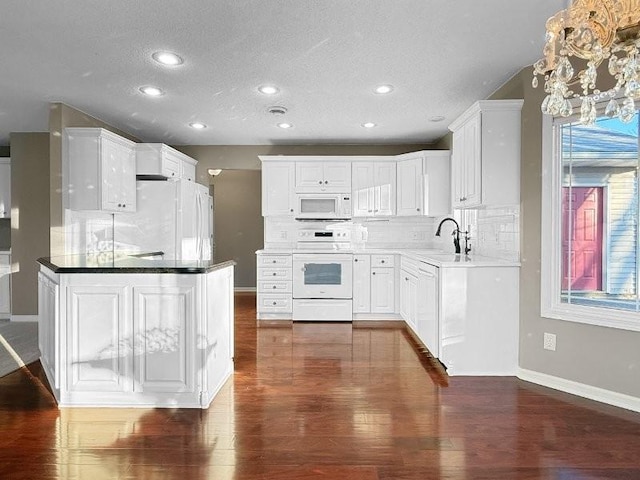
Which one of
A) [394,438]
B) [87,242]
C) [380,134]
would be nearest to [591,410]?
[394,438]

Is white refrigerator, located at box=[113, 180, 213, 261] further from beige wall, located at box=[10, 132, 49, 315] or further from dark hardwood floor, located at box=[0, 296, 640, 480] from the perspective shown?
dark hardwood floor, located at box=[0, 296, 640, 480]

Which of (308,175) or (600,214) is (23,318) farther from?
(600,214)

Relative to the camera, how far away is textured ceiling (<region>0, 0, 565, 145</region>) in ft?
8.21

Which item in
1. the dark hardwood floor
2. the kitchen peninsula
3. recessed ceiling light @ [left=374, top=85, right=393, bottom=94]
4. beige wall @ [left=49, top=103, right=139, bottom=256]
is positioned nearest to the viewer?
the dark hardwood floor

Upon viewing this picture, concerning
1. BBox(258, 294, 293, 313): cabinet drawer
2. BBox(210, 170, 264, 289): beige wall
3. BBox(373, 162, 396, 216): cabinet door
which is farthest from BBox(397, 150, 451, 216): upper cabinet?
BBox(210, 170, 264, 289): beige wall

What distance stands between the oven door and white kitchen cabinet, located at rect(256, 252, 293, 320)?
127 millimetres

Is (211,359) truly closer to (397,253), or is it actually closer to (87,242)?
(87,242)

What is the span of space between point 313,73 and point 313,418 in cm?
254

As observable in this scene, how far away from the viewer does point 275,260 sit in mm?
5414

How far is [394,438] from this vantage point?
2.33 m

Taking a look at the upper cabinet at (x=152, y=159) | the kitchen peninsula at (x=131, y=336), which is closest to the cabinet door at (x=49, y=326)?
the kitchen peninsula at (x=131, y=336)

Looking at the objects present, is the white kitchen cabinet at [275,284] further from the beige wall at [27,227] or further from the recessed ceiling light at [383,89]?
the beige wall at [27,227]

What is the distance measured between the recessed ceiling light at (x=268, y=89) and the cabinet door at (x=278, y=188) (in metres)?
1.83

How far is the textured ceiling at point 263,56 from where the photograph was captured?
2502 mm
